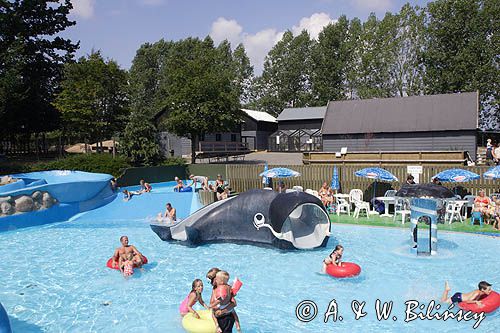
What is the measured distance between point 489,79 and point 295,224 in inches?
1640

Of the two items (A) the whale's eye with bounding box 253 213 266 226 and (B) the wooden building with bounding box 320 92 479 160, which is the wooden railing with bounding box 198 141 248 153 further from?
(A) the whale's eye with bounding box 253 213 266 226

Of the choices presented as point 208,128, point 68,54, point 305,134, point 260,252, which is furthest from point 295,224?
point 305,134

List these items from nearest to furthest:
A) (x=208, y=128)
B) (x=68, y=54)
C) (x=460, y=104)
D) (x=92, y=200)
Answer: (x=92, y=200)
(x=460, y=104)
(x=208, y=128)
(x=68, y=54)

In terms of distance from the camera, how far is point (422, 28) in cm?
4962

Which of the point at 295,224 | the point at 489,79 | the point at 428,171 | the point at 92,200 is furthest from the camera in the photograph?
the point at 489,79

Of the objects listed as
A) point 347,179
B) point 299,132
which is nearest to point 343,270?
point 347,179

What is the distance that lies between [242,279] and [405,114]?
1078 inches

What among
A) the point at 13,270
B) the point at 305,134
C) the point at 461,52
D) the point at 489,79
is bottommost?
the point at 13,270

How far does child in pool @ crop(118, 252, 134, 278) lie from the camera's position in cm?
1207

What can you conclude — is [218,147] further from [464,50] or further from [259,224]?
[464,50]

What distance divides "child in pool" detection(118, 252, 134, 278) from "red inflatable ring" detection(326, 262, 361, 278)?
5757 mm

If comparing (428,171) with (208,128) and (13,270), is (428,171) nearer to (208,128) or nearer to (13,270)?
(13,270)

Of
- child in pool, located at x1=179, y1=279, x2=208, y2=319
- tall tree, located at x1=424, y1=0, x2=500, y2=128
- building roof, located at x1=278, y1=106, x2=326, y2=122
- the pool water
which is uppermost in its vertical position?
tall tree, located at x1=424, y1=0, x2=500, y2=128

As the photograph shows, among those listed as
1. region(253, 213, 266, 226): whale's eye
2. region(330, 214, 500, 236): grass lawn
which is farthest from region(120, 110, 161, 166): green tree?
region(253, 213, 266, 226): whale's eye
